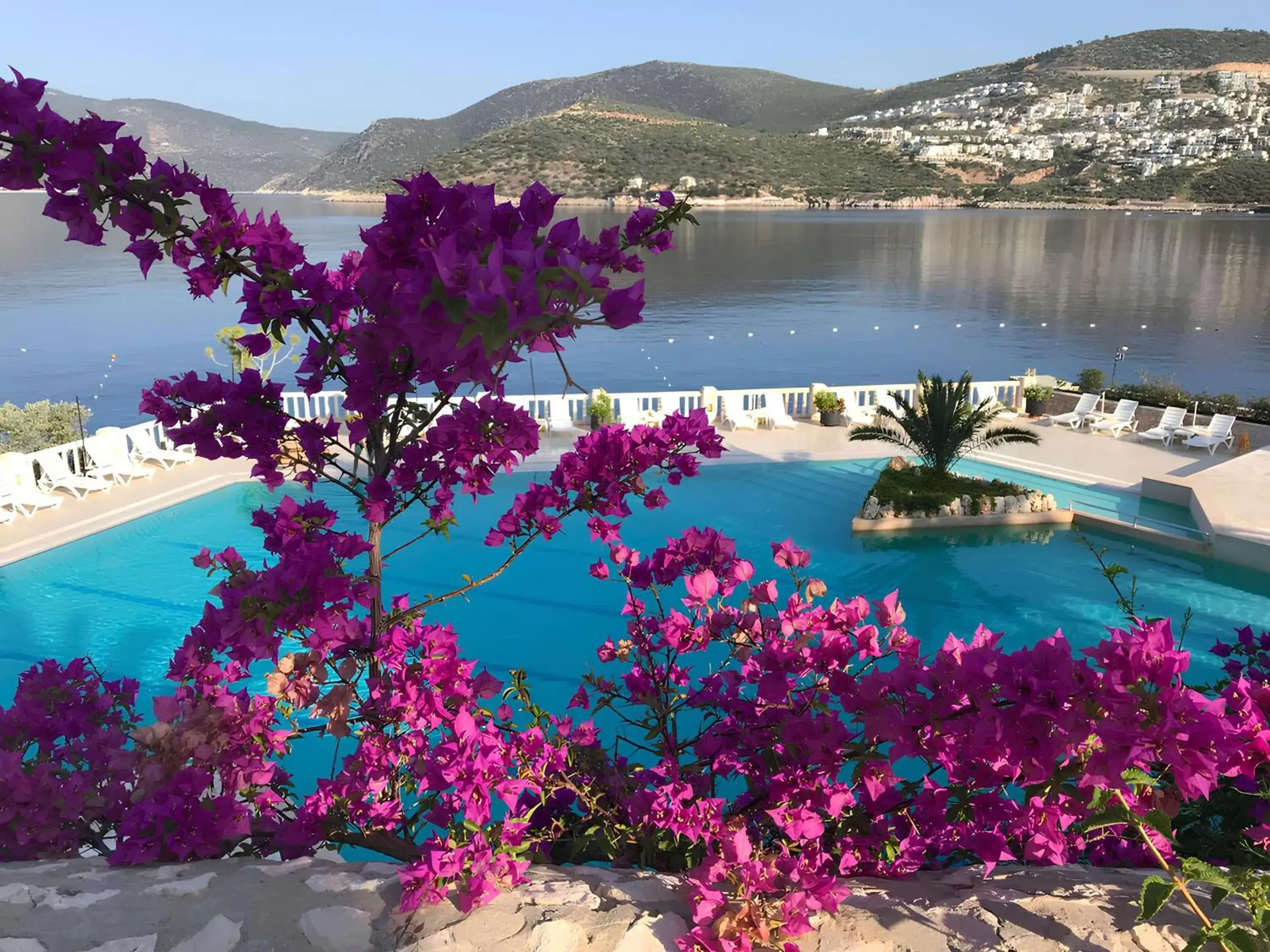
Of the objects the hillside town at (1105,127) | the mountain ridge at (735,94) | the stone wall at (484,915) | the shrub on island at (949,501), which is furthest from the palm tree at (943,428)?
the mountain ridge at (735,94)

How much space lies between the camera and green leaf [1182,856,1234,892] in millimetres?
1542

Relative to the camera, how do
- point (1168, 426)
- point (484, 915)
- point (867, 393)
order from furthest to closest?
point (867, 393) → point (1168, 426) → point (484, 915)

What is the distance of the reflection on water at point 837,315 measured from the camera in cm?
3058

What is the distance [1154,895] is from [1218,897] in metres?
0.12

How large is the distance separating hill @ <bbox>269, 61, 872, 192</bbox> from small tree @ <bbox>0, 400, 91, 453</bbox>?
13161 centimetres

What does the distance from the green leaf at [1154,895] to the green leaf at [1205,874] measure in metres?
0.04

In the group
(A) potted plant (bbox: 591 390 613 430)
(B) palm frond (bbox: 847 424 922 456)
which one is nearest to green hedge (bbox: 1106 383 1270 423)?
(B) palm frond (bbox: 847 424 922 456)

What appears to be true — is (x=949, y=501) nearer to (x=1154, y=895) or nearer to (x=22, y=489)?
(x=1154, y=895)

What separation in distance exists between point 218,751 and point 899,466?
10.9m

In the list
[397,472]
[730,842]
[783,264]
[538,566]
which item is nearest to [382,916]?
[730,842]

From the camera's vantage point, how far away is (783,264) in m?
60.9

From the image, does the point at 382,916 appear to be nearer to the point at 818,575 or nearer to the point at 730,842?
the point at 730,842

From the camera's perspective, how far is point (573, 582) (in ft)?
29.2

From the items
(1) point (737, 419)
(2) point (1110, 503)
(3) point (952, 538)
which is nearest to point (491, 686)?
(3) point (952, 538)
